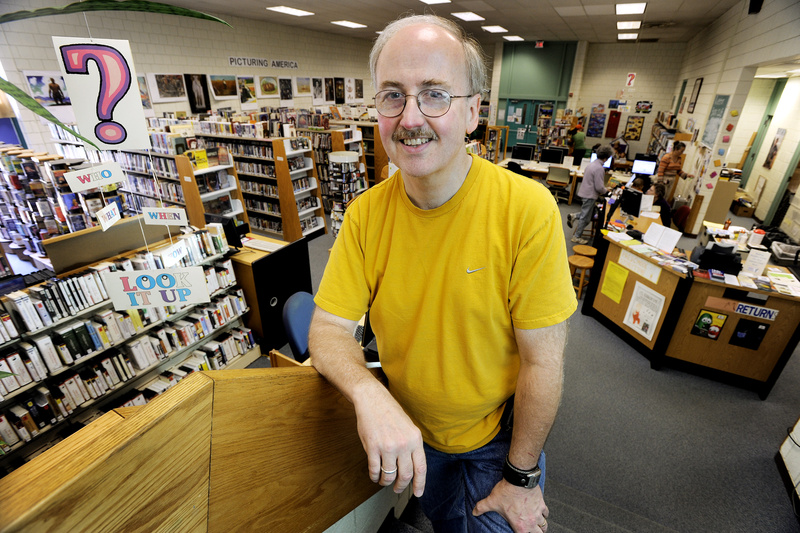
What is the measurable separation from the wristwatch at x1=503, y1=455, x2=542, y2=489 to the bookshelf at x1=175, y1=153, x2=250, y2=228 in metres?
4.42

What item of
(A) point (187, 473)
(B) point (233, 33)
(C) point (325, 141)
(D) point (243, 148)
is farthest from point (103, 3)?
(B) point (233, 33)

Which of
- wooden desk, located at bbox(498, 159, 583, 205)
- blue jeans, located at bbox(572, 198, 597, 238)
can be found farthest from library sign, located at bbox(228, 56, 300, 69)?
blue jeans, located at bbox(572, 198, 597, 238)

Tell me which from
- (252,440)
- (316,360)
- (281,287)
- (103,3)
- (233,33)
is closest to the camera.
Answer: (103,3)

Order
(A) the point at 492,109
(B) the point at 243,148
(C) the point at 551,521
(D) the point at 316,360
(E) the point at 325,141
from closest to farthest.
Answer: (D) the point at 316,360
(C) the point at 551,521
(B) the point at 243,148
(E) the point at 325,141
(A) the point at 492,109

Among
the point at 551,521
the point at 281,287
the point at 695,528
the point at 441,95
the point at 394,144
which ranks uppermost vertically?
the point at 441,95

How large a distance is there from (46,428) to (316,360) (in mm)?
2788

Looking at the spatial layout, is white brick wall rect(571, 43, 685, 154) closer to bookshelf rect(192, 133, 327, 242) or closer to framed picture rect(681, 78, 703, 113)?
framed picture rect(681, 78, 703, 113)

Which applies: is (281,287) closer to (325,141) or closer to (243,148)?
(243,148)

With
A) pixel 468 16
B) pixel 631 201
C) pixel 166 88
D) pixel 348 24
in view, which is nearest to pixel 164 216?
pixel 631 201

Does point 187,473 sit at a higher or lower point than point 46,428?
higher

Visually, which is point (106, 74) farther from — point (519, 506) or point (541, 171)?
point (541, 171)

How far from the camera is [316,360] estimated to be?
923 mm

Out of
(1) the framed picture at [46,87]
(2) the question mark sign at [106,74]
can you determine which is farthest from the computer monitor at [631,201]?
(1) the framed picture at [46,87]

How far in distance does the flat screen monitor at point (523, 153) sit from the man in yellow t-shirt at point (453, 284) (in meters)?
8.61
